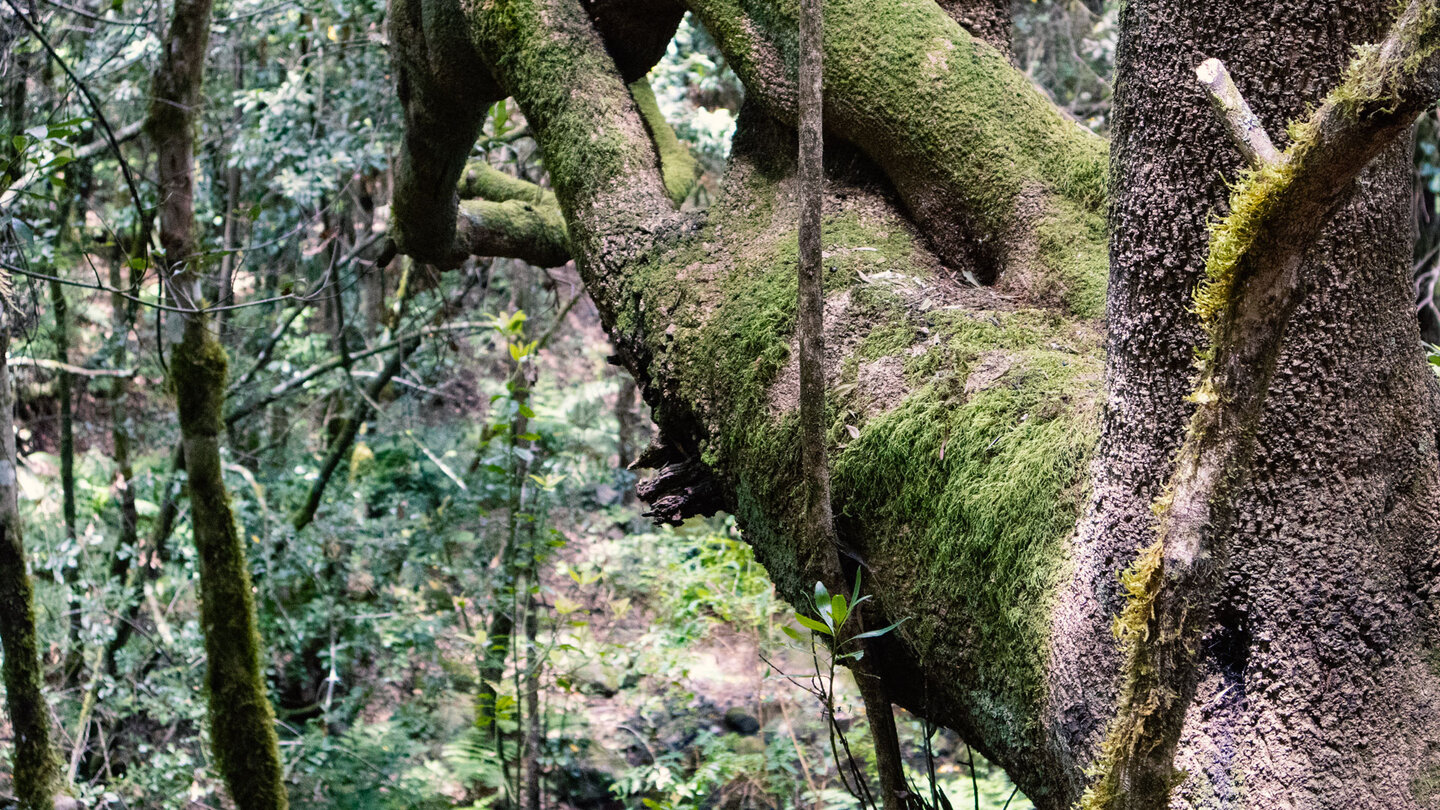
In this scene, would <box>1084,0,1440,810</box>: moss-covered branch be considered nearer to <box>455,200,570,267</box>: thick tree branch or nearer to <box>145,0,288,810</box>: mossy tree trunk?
<box>455,200,570,267</box>: thick tree branch

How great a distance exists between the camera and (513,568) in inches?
204

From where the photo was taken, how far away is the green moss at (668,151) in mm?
3644

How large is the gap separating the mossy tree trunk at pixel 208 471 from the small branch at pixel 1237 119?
4.15 m

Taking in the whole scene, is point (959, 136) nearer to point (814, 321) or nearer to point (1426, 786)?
point (814, 321)

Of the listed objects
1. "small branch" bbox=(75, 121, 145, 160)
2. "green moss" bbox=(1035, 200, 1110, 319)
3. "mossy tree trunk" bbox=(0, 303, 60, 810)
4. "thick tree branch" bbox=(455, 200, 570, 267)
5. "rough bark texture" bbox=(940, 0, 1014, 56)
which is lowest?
"mossy tree trunk" bbox=(0, 303, 60, 810)

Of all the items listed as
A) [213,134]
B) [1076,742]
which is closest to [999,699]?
[1076,742]

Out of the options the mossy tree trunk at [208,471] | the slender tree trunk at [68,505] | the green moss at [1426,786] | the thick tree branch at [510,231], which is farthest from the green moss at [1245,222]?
the slender tree trunk at [68,505]

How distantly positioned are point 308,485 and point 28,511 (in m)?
1.86

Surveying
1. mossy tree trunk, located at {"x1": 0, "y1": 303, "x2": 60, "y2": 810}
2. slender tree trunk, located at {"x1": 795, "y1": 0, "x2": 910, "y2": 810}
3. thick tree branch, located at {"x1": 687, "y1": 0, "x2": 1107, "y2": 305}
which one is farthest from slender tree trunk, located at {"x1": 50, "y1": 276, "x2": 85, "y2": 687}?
slender tree trunk, located at {"x1": 795, "y1": 0, "x2": 910, "y2": 810}

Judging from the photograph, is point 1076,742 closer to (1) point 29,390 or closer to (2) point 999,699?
(2) point 999,699

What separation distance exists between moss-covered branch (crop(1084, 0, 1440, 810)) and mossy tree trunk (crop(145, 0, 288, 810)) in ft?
13.6

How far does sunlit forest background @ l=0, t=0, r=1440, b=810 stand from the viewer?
5.65 meters

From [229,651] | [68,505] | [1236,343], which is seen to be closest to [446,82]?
[229,651]

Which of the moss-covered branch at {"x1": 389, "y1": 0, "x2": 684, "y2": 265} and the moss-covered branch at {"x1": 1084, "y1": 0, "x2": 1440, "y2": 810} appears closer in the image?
the moss-covered branch at {"x1": 1084, "y1": 0, "x2": 1440, "y2": 810}
